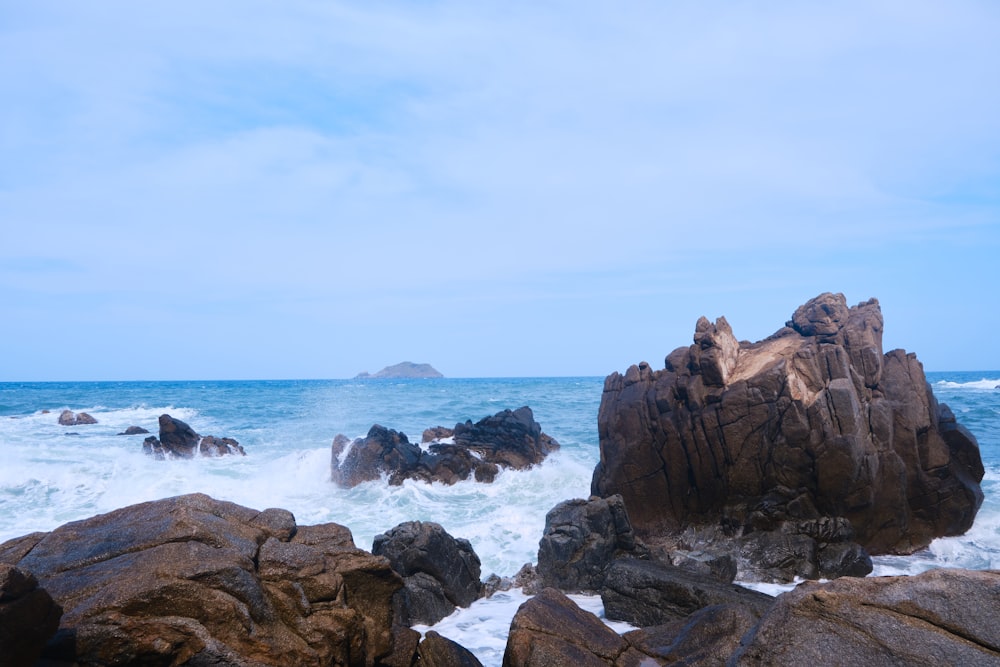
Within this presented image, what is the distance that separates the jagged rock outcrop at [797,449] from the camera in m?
17.2

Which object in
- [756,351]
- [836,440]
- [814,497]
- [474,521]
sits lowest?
[474,521]

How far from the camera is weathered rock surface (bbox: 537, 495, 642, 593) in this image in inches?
592

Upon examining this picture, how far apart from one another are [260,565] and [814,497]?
43.8 ft

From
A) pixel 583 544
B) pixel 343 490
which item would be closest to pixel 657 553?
pixel 583 544

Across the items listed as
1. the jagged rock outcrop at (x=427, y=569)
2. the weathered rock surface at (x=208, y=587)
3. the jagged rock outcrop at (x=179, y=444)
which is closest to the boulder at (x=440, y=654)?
the weathered rock surface at (x=208, y=587)

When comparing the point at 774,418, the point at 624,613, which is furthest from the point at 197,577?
the point at 774,418

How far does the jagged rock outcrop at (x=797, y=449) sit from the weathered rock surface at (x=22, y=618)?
13.4 metres

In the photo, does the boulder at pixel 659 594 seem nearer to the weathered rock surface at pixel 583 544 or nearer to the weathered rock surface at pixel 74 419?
the weathered rock surface at pixel 583 544

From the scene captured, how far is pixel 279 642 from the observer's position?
7535mm

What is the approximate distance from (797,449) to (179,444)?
28.2 m

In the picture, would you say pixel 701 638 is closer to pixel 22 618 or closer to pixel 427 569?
pixel 427 569

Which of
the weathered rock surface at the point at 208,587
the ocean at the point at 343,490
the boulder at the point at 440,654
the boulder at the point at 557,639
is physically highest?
the weathered rock surface at the point at 208,587

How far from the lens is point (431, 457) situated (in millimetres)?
28938

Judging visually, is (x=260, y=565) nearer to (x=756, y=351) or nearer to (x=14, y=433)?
(x=756, y=351)
